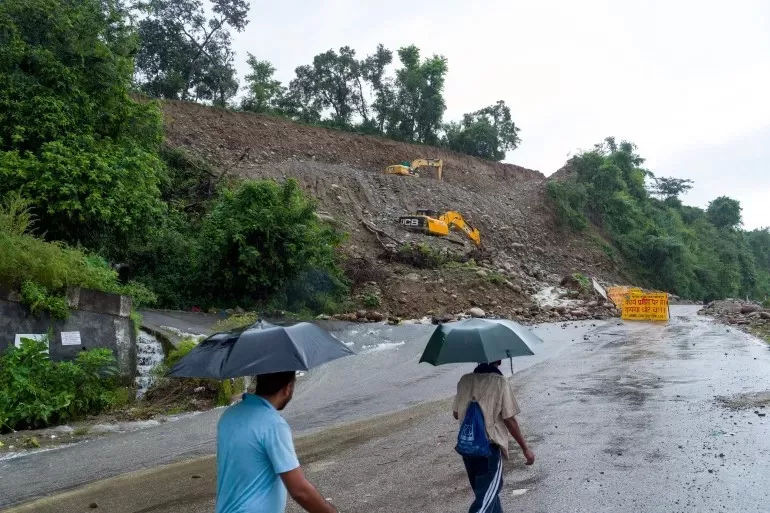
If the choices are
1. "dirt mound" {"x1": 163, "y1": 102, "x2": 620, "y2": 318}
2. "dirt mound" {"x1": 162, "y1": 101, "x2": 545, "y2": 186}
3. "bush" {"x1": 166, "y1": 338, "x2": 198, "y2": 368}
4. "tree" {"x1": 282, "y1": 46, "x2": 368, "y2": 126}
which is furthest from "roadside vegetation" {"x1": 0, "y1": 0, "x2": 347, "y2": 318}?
"tree" {"x1": 282, "y1": 46, "x2": 368, "y2": 126}

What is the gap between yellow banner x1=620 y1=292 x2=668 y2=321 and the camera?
2748 centimetres

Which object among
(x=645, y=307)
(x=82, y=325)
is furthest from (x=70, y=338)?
(x=645, y=307)

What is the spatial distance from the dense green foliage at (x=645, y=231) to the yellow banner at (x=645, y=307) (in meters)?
26.3

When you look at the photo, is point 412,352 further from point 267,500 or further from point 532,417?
point 267,500

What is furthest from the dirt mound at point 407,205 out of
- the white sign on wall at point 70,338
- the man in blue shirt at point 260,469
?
the man in blue shirt at point 260,469

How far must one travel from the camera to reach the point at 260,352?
338cm

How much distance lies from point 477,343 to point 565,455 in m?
3.30

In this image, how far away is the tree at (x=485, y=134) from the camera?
6022cm

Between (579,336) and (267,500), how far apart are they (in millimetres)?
19949

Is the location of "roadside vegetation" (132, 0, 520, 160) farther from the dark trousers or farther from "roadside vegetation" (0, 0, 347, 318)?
the dark trousers

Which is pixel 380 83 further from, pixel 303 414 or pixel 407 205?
pixel 303 414

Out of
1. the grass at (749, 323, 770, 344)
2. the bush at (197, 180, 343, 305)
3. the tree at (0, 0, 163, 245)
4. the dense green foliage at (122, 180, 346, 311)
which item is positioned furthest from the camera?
the dense green foliage at (122, 180, 346, 311)

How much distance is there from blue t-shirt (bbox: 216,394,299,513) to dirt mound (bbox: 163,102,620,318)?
24506mm

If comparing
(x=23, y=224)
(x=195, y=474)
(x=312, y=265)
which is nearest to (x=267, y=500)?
(x=195, y=474)
